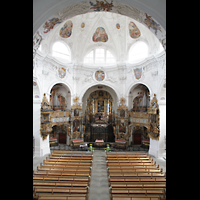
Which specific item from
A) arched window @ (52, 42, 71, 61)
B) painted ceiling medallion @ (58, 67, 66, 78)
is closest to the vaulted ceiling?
arched window @ (52, 42, 71, 61)

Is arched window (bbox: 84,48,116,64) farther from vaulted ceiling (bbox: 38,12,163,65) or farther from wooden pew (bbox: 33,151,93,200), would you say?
wooden pew (bbox: 33,151,93,200)

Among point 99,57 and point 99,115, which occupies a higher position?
point 99,57

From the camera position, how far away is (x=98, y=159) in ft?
44.4

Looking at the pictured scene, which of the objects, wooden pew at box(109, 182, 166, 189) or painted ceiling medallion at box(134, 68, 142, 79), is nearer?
wooden pew at box(109, 182, 166, 189)

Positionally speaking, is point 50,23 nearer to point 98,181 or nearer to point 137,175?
point 137,175

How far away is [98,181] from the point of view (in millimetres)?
9180

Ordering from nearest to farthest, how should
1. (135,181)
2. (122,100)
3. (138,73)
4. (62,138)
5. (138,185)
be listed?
1. (138,185)
2. (135,181)
3. (138,73)
4. (122,100)
5. (62,138)

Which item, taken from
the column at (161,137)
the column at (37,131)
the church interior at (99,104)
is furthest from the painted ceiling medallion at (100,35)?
the column at (161,137)

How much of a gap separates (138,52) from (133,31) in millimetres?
2594

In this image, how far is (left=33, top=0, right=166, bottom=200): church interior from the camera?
362 inches

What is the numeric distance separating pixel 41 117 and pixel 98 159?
23.5 feet

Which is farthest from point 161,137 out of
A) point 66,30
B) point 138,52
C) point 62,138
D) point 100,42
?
point 66,30
